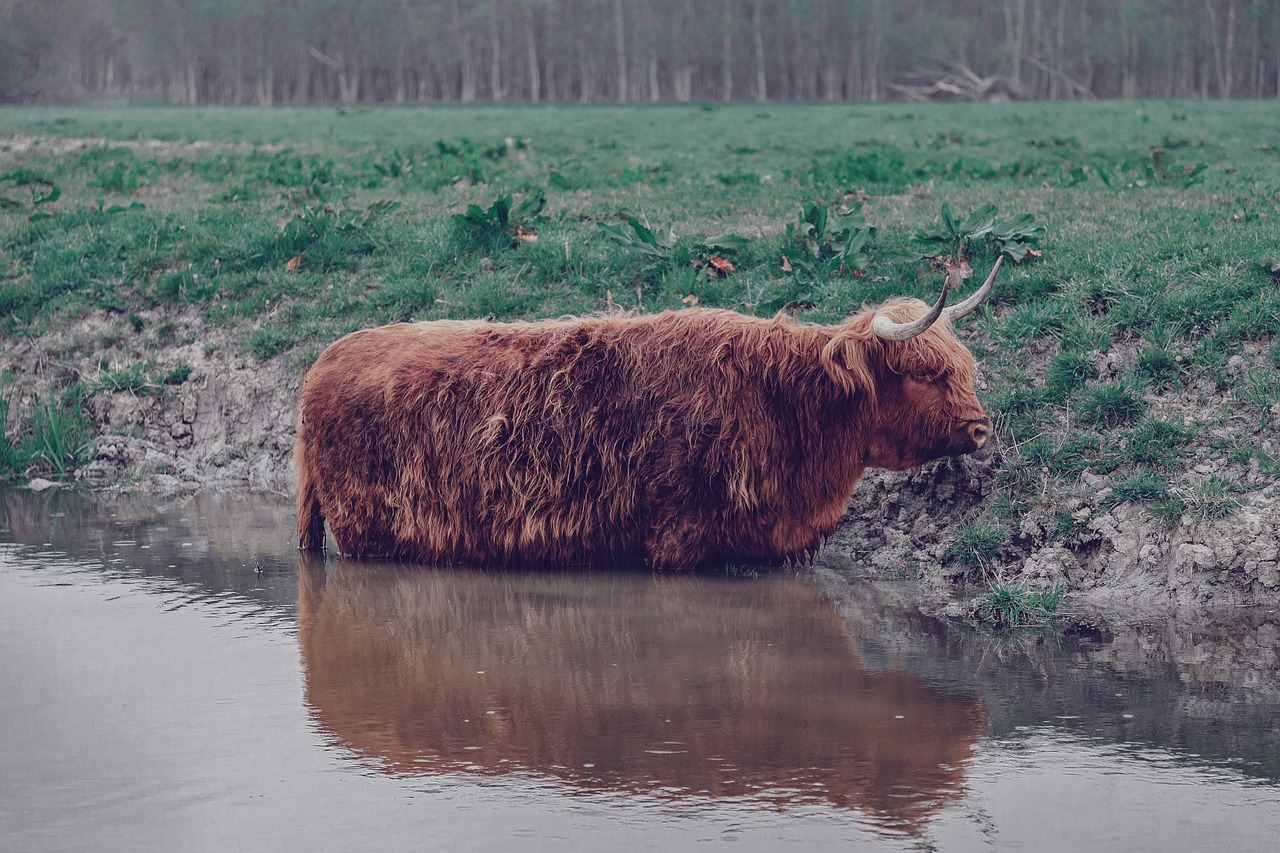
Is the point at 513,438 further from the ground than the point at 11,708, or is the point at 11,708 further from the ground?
the point at 513,438

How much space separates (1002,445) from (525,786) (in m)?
3.94

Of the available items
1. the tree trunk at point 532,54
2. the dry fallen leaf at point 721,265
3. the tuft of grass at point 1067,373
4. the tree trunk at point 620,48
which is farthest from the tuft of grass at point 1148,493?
the tree trunk at point 532,54

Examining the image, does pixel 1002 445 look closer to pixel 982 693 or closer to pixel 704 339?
pixel 704 339

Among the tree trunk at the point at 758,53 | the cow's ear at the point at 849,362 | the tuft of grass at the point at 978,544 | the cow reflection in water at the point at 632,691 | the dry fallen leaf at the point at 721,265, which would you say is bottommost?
the cow reflection in water at the point at 632,691

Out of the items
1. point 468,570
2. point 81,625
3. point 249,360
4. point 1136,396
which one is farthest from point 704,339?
point 249,360

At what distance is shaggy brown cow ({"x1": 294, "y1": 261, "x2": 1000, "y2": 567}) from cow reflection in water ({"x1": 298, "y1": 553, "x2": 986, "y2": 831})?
0.88 ft

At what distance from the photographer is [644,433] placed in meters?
6.59

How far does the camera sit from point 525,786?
157 inches

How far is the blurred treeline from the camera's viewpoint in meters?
66.8

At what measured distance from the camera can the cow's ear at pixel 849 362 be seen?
654cm

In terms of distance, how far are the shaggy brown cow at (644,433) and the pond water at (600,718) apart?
263 mm

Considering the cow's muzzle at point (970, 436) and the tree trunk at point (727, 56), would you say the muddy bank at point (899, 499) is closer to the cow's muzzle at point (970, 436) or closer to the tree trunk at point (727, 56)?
the cow's muzzle at point (970, 436)

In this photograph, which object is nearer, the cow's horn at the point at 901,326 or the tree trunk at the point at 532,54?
the cow's horn at the point at 901,326

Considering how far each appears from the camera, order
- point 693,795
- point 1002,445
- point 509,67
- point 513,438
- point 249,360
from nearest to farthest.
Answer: point 693,795 → point 513,438 → point 1002,445 → point 249,360 → point 509,67
